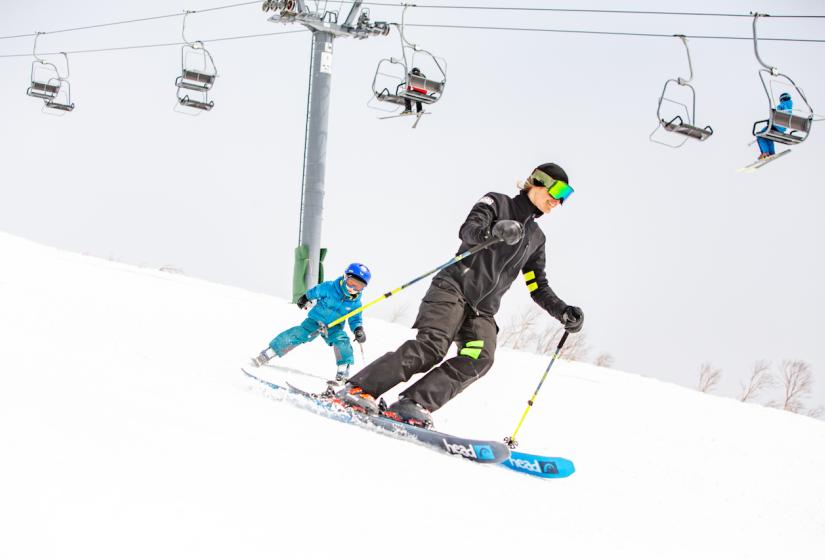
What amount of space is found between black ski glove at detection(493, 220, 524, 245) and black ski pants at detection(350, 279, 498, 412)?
49 cm

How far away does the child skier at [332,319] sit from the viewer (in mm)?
6723

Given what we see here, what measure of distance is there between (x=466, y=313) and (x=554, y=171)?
994 millimetres

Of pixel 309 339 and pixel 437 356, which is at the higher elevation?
pixel 437 356

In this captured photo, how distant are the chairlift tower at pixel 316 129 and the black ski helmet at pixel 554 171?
356 inches

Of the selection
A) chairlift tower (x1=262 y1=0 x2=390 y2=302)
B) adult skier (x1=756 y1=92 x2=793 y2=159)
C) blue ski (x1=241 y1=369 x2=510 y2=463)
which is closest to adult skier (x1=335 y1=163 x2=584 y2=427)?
blue ski (x1=241 y1=369 x2=510 y2=463)

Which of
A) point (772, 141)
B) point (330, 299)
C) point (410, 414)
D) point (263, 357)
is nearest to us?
point (410, 414)

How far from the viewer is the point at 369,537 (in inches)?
84.0

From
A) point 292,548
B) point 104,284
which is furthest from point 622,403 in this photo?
point 292,548

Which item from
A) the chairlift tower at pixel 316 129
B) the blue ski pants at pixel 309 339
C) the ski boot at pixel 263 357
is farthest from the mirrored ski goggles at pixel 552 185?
the chairlift tower at pixel 316 129

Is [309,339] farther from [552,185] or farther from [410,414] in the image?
[552,185]

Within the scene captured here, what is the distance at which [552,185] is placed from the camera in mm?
4590

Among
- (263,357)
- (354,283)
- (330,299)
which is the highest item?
(354,283)

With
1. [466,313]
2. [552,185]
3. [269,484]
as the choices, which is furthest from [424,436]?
[269,484]

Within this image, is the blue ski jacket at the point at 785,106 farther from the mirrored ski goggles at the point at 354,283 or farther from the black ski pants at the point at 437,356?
the black ski pants at the point at 437,356
